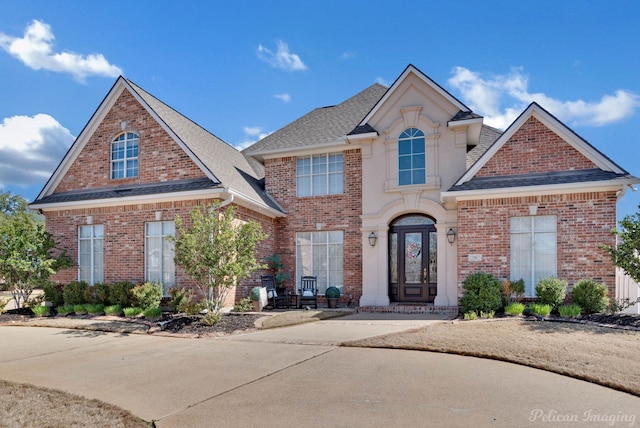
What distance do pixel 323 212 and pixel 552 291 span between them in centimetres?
771

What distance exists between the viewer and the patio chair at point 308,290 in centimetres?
1490

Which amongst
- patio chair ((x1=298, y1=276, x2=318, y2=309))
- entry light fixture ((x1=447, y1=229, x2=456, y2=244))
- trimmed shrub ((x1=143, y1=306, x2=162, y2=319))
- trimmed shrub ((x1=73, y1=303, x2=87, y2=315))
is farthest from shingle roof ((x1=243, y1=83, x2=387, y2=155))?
trimmed shrub ((x1=73, y1=303, x2=87, y2=315))

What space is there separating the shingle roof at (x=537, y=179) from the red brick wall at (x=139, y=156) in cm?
808

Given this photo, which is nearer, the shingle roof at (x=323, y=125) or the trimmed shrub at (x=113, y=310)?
the trimmed shrub at (x=113, y=310)

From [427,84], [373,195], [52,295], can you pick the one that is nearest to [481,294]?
[373,195]

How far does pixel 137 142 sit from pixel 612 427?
14.6 m

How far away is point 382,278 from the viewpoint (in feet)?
48.8

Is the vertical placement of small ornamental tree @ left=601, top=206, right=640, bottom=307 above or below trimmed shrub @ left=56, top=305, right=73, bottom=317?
above

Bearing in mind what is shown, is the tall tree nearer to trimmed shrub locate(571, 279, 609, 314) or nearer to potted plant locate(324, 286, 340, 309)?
potted plant locate(324, 286, 340, 309)

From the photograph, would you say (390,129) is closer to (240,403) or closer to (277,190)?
(277,190)

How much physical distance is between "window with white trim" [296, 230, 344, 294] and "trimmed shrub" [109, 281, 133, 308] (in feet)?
18.4

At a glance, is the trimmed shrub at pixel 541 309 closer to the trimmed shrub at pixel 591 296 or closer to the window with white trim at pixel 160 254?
the trimmed shrub at pixel 591 296

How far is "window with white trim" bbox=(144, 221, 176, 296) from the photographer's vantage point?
13781mm

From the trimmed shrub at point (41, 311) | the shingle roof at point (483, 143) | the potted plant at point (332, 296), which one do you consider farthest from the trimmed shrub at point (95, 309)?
the shingle roof at point (483, 143)
